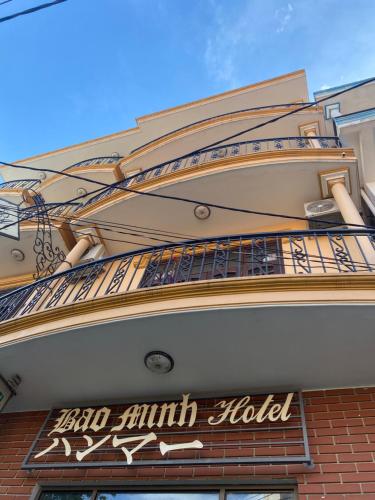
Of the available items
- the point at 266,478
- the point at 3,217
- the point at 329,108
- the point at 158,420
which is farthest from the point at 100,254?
the point at 329,108

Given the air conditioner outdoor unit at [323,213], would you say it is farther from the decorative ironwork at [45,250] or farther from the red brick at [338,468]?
the decorative ironwork at [45,250]

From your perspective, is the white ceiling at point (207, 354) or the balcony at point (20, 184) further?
the balcony at point (20, 184)

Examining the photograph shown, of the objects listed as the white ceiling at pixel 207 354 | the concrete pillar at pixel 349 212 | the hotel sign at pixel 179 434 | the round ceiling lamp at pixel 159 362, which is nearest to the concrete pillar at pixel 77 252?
the white ceiling at pixel 207 354

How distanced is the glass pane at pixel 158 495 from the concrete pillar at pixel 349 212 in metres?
3.34

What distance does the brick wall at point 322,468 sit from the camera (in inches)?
147

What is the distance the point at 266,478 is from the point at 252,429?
545 millimetres

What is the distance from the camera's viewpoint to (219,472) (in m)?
4.18

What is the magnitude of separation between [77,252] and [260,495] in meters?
5.98

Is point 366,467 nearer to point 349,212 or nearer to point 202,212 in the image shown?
point 349,212

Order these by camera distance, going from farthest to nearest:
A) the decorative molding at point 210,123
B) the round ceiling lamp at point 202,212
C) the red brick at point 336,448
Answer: the decorative molding at point 210,123 → the round ceiling lamp at point 202,212 → the red brick at point 336,448

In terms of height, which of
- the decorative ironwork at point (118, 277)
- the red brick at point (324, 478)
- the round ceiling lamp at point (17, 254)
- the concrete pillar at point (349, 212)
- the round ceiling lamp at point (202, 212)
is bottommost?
the red brick at point (324, 478)

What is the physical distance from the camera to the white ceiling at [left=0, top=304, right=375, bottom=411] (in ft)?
14.0

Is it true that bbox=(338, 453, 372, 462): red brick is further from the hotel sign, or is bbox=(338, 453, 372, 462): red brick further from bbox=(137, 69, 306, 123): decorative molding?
bbox=(137, 69, 306, 123): decorative molding

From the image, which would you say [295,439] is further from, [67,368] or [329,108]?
[329,108]
